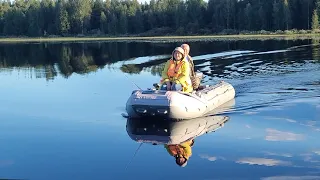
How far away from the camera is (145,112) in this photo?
1383 centimetres

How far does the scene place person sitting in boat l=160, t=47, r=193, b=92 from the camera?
1475cm

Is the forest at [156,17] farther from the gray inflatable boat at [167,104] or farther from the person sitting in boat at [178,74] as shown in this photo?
the gray inflatable boat at [167,104]

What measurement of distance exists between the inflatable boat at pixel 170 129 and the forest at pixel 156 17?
6971 centimetres

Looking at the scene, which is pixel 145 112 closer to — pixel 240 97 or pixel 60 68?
pixel 240 97

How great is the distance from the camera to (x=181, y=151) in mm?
11211

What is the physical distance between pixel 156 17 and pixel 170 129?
9387 centimetres

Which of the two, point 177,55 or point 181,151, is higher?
point 177,55

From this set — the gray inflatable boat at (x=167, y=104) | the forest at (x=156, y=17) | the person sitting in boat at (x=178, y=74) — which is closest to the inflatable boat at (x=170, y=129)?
the gray inflatable boat at (x=167, y=104)

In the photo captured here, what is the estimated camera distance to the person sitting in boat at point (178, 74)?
14.8 metres

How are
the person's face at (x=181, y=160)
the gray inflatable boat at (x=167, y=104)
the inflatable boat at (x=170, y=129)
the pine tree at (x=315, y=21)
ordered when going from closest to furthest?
the person's face at (x=181, y=160) → the inflatable boat at (x=170, y=129) → the gray inflatable boat at (x=167, y=104) → the pine tree at (x=315, y=21)

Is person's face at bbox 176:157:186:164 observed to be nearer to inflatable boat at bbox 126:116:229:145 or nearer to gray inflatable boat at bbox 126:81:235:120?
inflatable boat at bbox 126:116:229:145

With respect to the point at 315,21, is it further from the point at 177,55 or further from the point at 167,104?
the point at 167,104

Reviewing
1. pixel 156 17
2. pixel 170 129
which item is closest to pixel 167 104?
pixel 170 129

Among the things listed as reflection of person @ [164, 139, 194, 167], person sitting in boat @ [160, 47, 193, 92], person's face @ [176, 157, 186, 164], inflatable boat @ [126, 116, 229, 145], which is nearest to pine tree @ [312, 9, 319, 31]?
person sitting in boat @ [160, 47, 193, 92]
